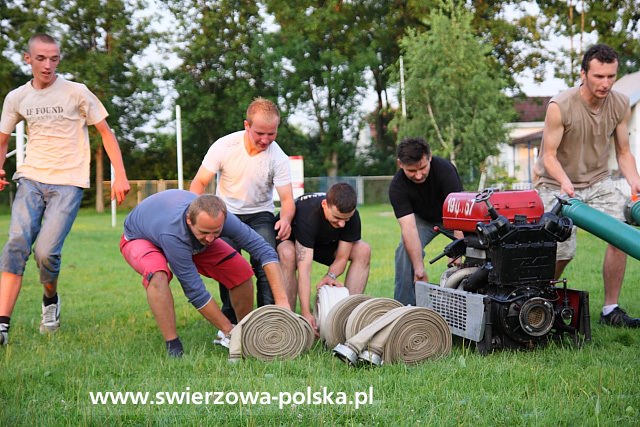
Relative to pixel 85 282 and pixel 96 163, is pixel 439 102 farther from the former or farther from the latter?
pixel 85 282

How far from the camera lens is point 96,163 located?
4034cm

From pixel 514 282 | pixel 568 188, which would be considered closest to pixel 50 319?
pixel 514 282

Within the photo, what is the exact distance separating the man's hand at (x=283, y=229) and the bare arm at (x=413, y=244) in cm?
93

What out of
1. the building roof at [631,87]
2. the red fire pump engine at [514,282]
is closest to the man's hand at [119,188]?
the red fire pump engine at [514,282]

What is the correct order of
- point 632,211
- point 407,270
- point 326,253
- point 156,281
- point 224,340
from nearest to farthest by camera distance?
point 156,281
point 224,340
point 632,211
point 326,253
point 407,270

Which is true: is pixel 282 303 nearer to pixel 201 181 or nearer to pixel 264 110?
pixel 201 181

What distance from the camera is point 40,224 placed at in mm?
6176

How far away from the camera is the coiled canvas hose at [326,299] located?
587cm

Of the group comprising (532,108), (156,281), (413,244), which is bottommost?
(156,281)

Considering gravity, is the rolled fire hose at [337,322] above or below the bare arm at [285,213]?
below

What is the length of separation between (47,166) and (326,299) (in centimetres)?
250

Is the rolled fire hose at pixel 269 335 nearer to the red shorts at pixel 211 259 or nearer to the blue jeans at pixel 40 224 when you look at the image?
the red shorts at pixel 211 259

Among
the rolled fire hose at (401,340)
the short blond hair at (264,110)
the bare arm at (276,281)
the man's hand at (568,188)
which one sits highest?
the short blond hair at (264,110)

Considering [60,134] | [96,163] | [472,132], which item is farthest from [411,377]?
[96,163]
